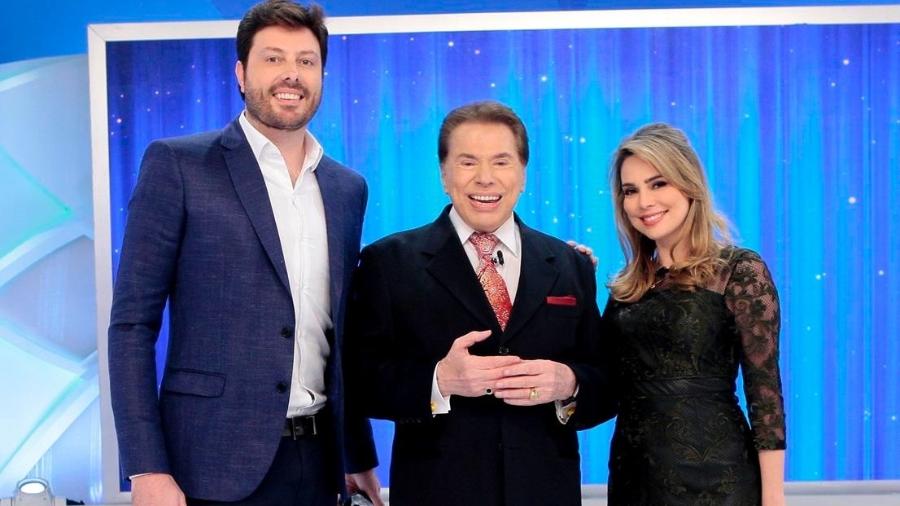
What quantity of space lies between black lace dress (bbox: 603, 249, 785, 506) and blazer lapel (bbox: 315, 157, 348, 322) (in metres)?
0.76

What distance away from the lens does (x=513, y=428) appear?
7.64 feet

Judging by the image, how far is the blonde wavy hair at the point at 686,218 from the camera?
8.14 feet

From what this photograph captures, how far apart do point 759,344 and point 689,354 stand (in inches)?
6.5

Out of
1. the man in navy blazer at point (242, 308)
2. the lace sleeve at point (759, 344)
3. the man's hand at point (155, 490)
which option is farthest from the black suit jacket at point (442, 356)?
the man's hand at point (155, 490)

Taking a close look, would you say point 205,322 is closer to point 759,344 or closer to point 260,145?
point 260,145

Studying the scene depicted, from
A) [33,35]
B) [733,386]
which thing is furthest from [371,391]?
[33,35]

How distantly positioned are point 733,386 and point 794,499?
140 centimetres

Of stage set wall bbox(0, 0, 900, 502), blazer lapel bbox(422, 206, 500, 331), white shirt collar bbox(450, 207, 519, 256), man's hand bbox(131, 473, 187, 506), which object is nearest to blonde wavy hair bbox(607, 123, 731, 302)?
white shirt collar bbox(450, 207, 519, 256)

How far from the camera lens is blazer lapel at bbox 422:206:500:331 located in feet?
7.70

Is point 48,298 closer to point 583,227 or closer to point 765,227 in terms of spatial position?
point 583,227

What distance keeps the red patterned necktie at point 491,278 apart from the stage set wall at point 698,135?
121 cm

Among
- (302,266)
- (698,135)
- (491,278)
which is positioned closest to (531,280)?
(491,278)

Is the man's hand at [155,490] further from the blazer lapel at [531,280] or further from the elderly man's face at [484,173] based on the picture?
the elderly man's face at [484,173]

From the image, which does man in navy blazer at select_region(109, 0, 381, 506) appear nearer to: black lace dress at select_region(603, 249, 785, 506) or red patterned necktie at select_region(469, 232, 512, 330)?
red patterned necktie at select_region(469, 232, 512, 330)
